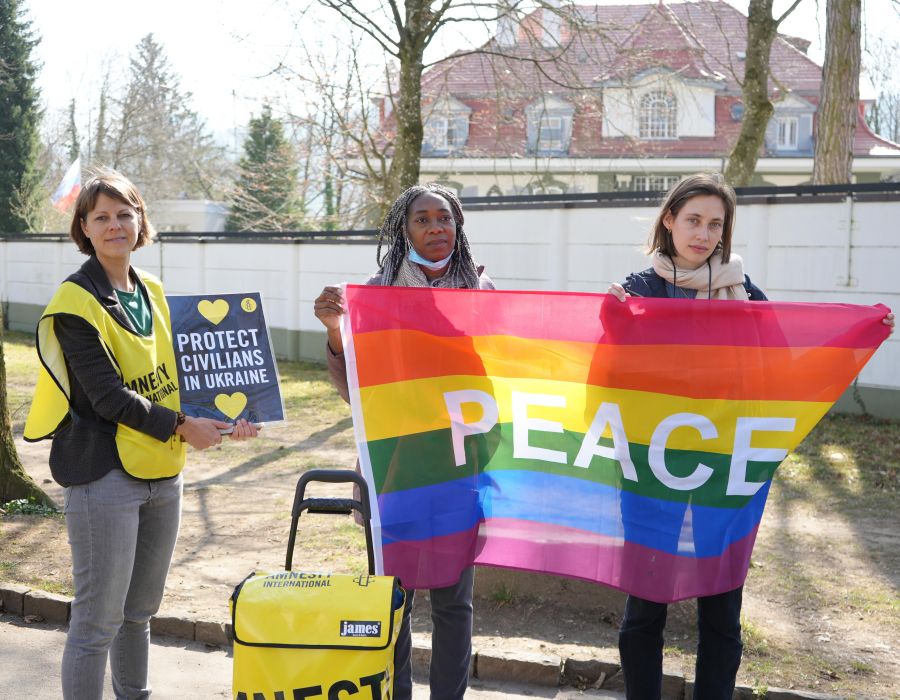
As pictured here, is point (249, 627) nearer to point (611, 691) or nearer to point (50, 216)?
point (611, 691)

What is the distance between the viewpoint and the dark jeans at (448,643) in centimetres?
376

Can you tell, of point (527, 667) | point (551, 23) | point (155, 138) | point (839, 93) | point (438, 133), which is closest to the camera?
point (527, 667)

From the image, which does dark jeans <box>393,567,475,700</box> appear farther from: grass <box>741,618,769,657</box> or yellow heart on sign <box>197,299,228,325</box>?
grass <box>741,618,769,657</box>

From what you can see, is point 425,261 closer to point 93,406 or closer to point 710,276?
point 710,276

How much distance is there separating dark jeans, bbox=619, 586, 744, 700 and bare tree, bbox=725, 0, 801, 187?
12.8m

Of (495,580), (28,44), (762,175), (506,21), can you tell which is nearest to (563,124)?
(762,175)

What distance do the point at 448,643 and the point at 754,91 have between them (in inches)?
542

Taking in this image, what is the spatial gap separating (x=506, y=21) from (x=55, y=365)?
1562cm

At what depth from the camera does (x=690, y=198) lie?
12.3ft

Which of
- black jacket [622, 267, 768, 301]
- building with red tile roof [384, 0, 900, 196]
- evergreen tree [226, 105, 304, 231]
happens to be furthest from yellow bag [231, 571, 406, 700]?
evergreen tree [226, 105, 304, 231]

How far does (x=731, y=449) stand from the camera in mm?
3730

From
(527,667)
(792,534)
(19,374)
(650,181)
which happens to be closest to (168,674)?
(527,667)

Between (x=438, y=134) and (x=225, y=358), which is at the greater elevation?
(x=438, y=134)

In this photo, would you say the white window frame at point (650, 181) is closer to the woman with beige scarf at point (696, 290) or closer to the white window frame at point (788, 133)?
the white window frame at point (788, 133)
